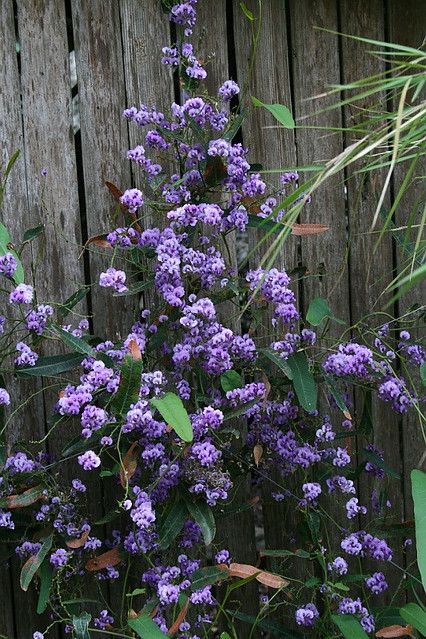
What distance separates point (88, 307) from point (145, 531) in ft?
1.98

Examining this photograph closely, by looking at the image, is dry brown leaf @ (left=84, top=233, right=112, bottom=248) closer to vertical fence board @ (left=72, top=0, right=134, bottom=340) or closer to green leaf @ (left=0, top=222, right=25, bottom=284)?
vertical fence board @ (left=72, top=0, right=134, bottom=340)

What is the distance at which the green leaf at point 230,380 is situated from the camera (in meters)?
2.14

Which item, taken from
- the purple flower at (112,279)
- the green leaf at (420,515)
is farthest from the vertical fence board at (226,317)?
the green leaf at (420,515)

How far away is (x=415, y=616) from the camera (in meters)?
1.99

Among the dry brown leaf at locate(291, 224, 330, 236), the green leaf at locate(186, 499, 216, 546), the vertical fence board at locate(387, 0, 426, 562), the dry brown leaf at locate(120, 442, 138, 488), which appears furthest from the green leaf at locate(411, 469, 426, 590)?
the vertical fence board at locate(387, 0, 426, 562)

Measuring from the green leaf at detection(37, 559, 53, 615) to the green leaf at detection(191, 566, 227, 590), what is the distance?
30 centimetres

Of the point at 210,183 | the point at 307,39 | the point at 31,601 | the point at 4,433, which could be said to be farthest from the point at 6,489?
the point at 307,39

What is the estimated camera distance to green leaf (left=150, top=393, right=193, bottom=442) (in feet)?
6.14

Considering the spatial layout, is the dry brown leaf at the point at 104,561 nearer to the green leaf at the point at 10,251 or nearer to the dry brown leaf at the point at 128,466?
the dry brown leaf at the point at 128,466

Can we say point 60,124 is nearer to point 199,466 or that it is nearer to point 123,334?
point 123,334

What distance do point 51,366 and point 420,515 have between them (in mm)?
860

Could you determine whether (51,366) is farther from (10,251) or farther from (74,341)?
(10,251)

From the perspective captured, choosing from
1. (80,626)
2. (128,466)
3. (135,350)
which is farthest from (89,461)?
(80,626)

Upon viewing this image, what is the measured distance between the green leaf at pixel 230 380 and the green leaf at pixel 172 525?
0.88ft
